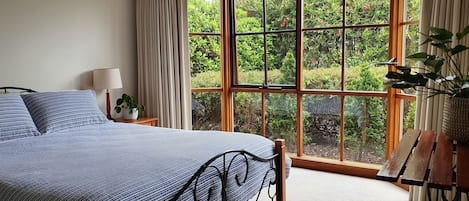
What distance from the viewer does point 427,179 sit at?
4.94 feet

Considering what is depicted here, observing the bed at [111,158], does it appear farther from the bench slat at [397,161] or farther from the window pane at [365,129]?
the window pane at [365,129]

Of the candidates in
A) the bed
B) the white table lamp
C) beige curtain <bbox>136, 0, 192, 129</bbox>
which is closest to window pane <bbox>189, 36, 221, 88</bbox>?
beige curtain <bbox>136, 0, 192, 129</bbox>


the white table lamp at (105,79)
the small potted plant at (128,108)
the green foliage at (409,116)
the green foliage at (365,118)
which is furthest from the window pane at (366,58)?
the white table lamp at (105,79)

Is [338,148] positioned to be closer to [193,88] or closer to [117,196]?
[193,88]

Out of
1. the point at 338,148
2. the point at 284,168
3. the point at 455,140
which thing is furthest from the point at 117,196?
the point at 338,148

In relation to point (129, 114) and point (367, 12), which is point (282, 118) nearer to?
point (367, 12)

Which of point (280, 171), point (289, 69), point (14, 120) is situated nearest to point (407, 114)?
point (289, 69)

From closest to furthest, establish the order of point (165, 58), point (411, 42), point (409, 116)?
point (411, 42)
point (409, 116)
point (165, 58)

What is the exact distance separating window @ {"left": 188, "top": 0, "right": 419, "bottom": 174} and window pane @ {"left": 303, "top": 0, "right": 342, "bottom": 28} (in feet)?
0.03

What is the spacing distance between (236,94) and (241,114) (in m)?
0.25

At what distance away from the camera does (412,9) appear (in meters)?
3.60

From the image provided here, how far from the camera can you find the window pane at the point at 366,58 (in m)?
3.91

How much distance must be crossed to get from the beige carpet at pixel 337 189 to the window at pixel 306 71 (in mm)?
319

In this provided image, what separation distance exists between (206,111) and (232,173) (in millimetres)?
2534
